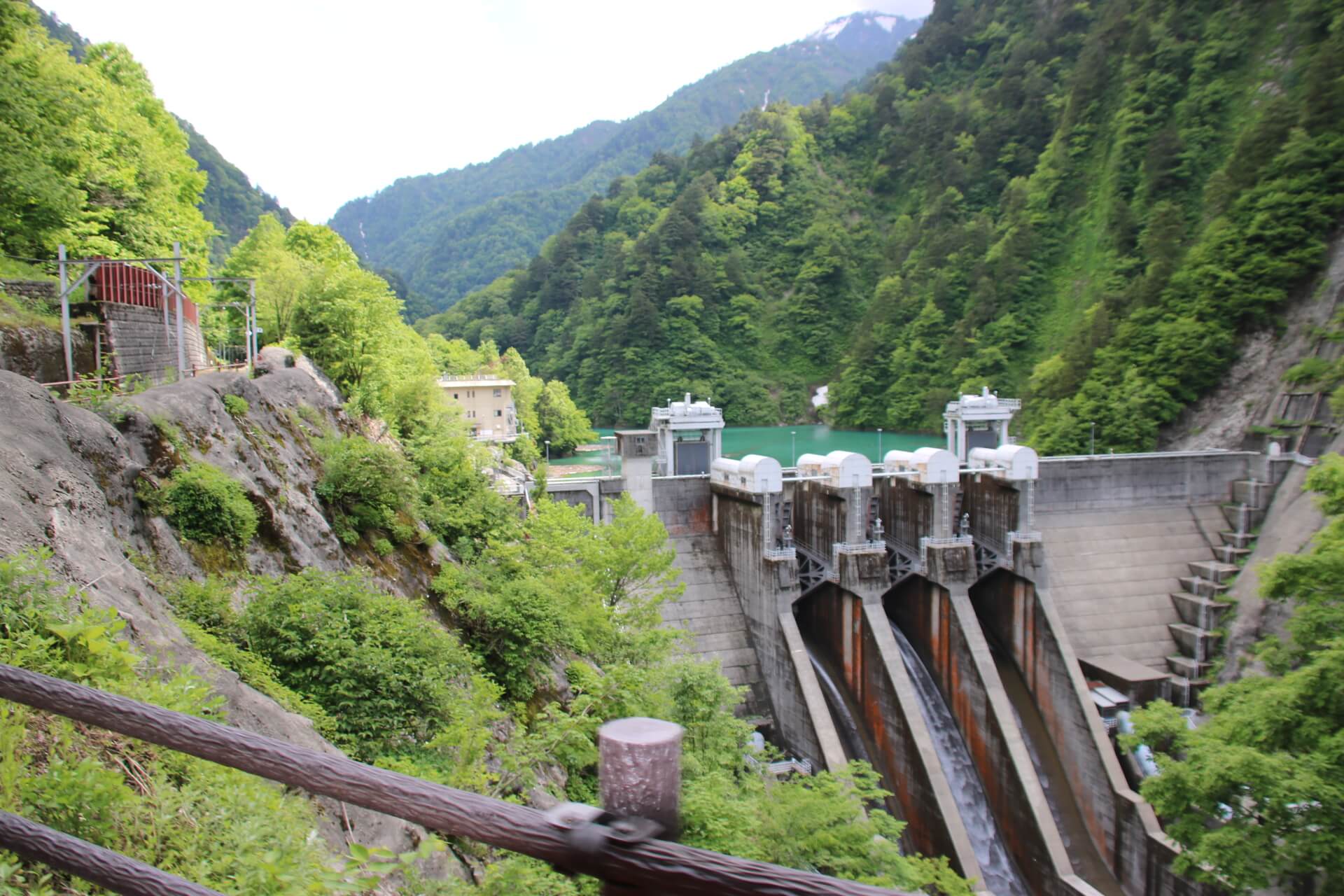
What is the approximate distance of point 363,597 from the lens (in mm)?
9445

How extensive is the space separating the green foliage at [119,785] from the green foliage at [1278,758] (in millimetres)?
13952

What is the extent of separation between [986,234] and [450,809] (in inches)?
2550

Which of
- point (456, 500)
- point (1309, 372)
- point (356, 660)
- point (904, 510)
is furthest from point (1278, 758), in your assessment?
point (1309, 372)

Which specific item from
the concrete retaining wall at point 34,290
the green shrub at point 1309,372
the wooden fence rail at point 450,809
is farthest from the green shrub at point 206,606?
the green shrub at point 1309,372

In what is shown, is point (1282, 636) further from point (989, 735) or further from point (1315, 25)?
point (1315, 25)

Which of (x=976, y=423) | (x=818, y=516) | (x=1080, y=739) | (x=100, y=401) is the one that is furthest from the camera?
(x=976, y=423)

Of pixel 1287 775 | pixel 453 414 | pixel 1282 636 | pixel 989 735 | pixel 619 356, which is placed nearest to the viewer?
pixel 1287 775

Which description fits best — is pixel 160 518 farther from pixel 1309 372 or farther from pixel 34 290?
pixel 1309 372

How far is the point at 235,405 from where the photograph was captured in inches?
470

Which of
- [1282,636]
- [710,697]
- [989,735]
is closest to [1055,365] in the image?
[1282,636]

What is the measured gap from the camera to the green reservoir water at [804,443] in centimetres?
5181

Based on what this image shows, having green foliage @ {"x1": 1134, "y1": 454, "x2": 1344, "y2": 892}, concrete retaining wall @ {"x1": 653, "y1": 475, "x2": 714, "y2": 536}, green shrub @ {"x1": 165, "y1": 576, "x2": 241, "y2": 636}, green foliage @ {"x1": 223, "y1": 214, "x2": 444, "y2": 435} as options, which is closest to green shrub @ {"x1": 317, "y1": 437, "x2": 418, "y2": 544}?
green shrub @ {"x1": 165, "y1": 576, "x2": 241, "y2": 636}

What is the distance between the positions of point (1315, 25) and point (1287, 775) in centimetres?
4158

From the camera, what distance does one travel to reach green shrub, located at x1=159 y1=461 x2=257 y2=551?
9.38 metres
